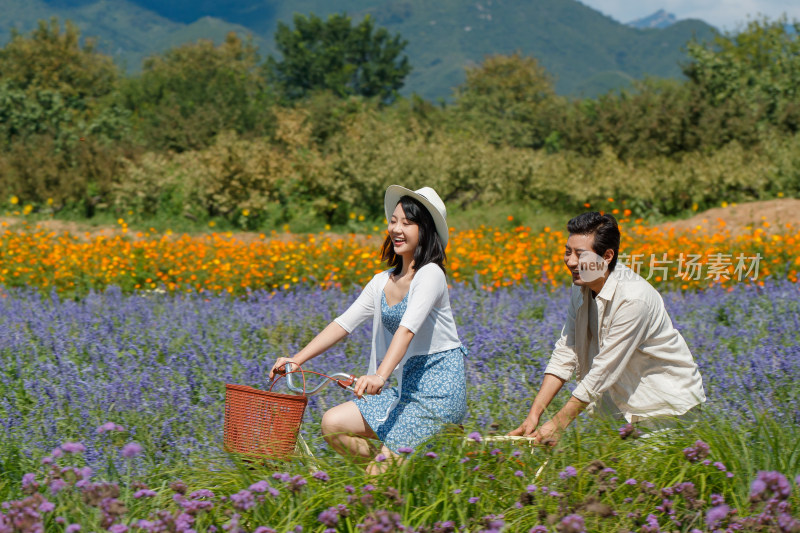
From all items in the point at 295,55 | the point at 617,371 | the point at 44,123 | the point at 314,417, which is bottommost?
the point at 314,417

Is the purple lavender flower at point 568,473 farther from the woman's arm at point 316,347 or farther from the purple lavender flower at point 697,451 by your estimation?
the woman's arm at point 316,347

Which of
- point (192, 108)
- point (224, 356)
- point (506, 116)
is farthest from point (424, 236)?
point (506, 116)

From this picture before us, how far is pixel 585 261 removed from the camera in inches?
112

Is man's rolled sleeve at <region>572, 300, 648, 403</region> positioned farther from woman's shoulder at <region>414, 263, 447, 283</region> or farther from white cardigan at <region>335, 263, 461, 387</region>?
woman's shoulder at <region>414, 263, 447, 283</region>

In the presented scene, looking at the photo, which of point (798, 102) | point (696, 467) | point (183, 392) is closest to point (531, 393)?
point (696, 467)

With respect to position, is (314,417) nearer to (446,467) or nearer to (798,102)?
(446,467)

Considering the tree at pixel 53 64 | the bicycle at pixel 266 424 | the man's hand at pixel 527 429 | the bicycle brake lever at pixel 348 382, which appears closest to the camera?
the bicycle at pixel 266 424

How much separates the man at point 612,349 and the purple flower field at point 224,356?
264 millimetres

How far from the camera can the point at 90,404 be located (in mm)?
3510

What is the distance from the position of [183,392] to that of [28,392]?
750mm

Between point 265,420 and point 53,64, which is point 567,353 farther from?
point 53,64

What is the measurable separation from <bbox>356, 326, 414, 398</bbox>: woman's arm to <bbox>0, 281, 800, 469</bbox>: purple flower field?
0.46 metres

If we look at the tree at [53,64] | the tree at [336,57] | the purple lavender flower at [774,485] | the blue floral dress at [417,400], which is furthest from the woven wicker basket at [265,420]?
the tree at [336,57]

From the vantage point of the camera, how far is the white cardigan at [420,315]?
9.23 feet
